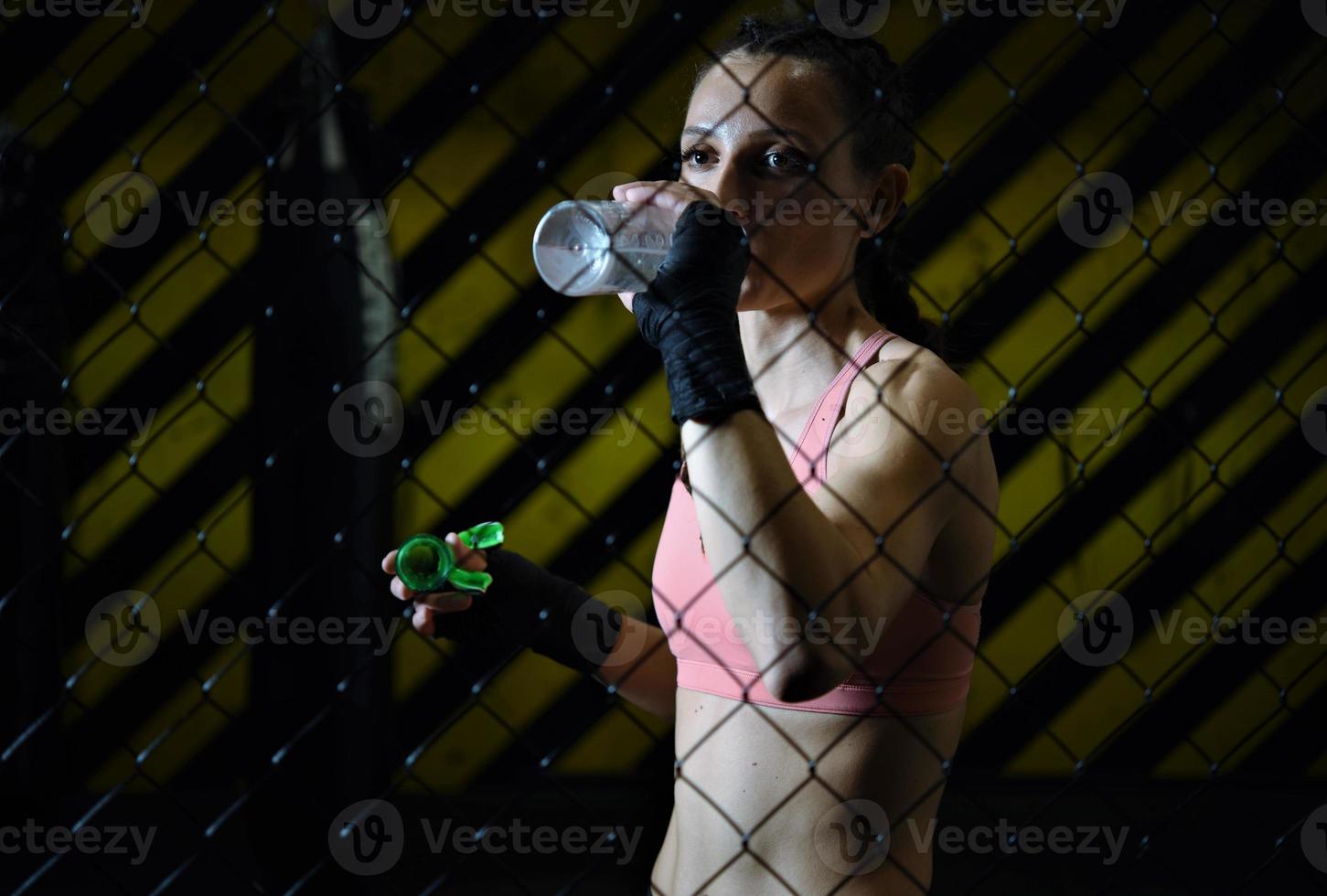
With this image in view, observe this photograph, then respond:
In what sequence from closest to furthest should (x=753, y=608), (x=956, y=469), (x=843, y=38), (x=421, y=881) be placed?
1. (x=753, y=608)
2. (x=956, y=469)
3. (x=843, y=38)
4. (x=421, y=881)

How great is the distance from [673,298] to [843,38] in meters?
0.55

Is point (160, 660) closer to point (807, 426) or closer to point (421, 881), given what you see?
point (421, 881)

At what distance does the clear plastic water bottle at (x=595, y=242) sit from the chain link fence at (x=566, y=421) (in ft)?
5.63

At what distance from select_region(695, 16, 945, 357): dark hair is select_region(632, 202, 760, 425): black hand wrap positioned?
27 cm

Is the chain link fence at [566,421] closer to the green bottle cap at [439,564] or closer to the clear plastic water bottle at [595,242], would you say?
the green bottle cap at [439,564]

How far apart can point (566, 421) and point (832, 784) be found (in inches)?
77.8

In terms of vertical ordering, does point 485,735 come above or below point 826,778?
below

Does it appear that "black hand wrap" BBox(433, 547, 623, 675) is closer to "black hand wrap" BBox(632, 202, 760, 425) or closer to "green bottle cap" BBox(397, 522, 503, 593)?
"green bottle cap" BBox(397, 522, 503, 593)

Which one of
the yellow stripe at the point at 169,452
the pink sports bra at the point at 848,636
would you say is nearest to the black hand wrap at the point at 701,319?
the pink sports bra at the point at 848,636

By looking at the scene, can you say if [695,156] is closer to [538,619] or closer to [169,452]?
[538,619]

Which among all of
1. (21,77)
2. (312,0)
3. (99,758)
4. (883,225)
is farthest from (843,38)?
(99,758)

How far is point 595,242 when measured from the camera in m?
0.94

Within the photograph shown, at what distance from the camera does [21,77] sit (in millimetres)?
2885

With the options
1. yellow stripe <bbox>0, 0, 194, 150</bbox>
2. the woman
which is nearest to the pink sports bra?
the woman
